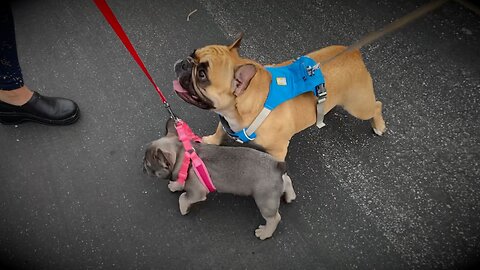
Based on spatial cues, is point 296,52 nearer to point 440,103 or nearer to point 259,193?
point 440,103

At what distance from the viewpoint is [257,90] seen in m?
2.46

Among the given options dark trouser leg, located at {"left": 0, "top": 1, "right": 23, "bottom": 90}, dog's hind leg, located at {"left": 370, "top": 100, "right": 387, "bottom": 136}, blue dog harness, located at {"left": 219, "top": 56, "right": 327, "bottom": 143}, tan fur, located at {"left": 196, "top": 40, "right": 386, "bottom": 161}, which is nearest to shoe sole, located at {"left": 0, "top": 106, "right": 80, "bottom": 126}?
dark trouser leg, located at {"left": 0, "top": 1, "right": 23, "bottom": 90}

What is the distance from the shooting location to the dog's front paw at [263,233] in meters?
2.90

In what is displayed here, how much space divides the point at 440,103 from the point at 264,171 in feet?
6.39

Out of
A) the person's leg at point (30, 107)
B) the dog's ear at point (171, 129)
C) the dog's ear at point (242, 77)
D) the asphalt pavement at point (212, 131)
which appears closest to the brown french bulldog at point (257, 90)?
the dog's ear at point (242, 77)

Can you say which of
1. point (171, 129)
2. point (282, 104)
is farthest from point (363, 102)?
point (171, 129)

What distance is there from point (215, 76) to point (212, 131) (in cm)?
117

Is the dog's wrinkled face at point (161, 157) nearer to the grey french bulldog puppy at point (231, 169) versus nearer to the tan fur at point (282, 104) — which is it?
the grey french bulldog puppy at point (231, 169)

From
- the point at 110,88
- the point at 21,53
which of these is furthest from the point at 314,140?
the point at 21,53

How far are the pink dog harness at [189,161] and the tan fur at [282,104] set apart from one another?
1.00 feet

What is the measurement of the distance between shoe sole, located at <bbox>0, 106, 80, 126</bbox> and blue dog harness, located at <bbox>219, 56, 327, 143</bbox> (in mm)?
1761

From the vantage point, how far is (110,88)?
365cm

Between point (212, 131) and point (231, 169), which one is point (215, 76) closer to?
point (231, 169)

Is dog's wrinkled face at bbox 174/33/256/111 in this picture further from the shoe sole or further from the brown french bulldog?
the shoe sole
